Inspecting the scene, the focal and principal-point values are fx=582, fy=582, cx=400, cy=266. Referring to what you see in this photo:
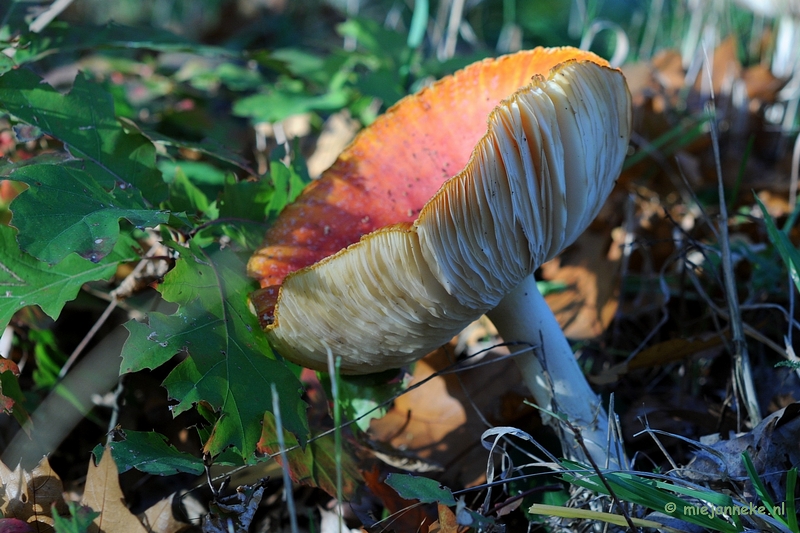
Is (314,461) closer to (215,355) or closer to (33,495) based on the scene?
(215,355)

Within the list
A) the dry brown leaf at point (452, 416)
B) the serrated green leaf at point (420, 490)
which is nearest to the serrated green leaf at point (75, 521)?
the serrated green leaf at point (420, 490)

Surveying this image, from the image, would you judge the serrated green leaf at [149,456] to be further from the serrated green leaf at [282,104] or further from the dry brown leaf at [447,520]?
the serrated green leaf at [282,104]

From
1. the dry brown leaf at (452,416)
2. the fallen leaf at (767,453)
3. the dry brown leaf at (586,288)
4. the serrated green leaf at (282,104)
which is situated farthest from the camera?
the serrated green leaf at (282,104)

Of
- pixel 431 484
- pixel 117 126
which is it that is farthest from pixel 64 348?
pixel 431 484

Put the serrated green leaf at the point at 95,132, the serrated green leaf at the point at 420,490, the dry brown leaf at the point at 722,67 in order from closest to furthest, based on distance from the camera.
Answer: the serrated green leaf at the point at 420,490, the serrated green leaf at the point at 95,132, the dry brown leaf at the point at 722,67

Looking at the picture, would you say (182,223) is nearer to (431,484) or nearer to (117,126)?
(117,126)
